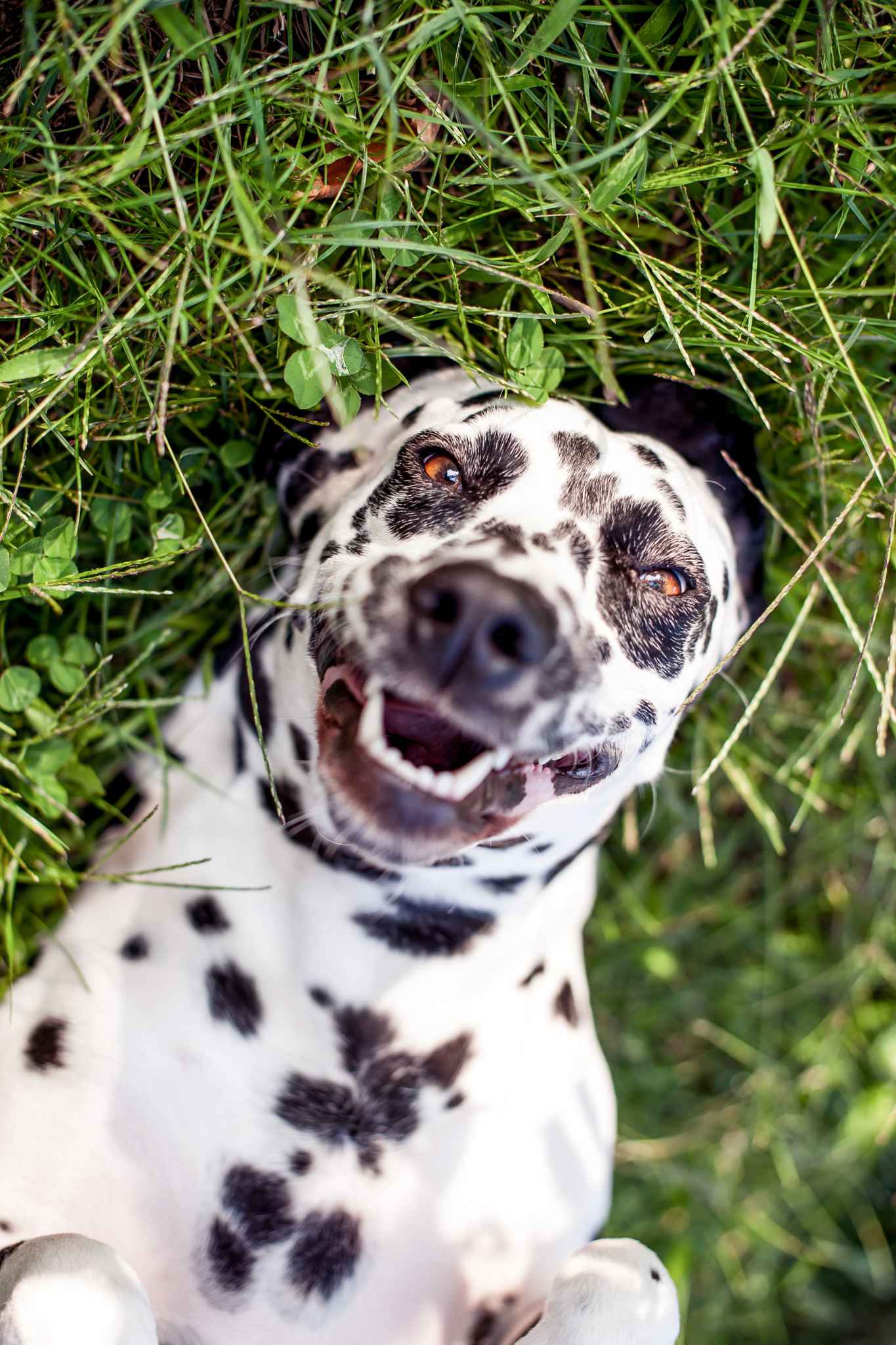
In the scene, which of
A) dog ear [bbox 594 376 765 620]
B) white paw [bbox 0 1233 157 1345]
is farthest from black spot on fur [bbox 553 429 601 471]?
white paw [bbox 0 1233 157 1345]

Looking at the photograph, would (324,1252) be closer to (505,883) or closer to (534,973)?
(534,973)

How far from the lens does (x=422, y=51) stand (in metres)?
2.61

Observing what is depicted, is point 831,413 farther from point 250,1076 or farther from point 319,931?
point 250,1076

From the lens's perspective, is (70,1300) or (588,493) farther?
(588,493)

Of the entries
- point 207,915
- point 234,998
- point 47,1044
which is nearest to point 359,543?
point 207,915

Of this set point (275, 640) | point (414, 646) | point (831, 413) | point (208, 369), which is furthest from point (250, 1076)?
point (831, 413)

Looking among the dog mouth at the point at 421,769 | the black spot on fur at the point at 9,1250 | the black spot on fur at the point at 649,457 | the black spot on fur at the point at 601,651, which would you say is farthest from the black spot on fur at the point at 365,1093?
the black spot on fur at the point at 649,457

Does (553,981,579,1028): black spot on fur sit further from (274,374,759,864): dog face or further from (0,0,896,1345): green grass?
(0,0,896,1345): green grass

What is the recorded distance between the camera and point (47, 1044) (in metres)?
2.69

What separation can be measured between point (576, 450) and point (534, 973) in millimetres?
1382

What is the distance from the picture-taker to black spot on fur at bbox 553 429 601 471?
246cm

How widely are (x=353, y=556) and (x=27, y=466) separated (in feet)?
3.57

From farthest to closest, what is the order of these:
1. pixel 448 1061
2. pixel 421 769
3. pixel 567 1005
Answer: pixel 567 1005 → pixel 448 1061 → pixel 421 769

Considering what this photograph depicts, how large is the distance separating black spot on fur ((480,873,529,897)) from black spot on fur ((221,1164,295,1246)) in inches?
34.4
